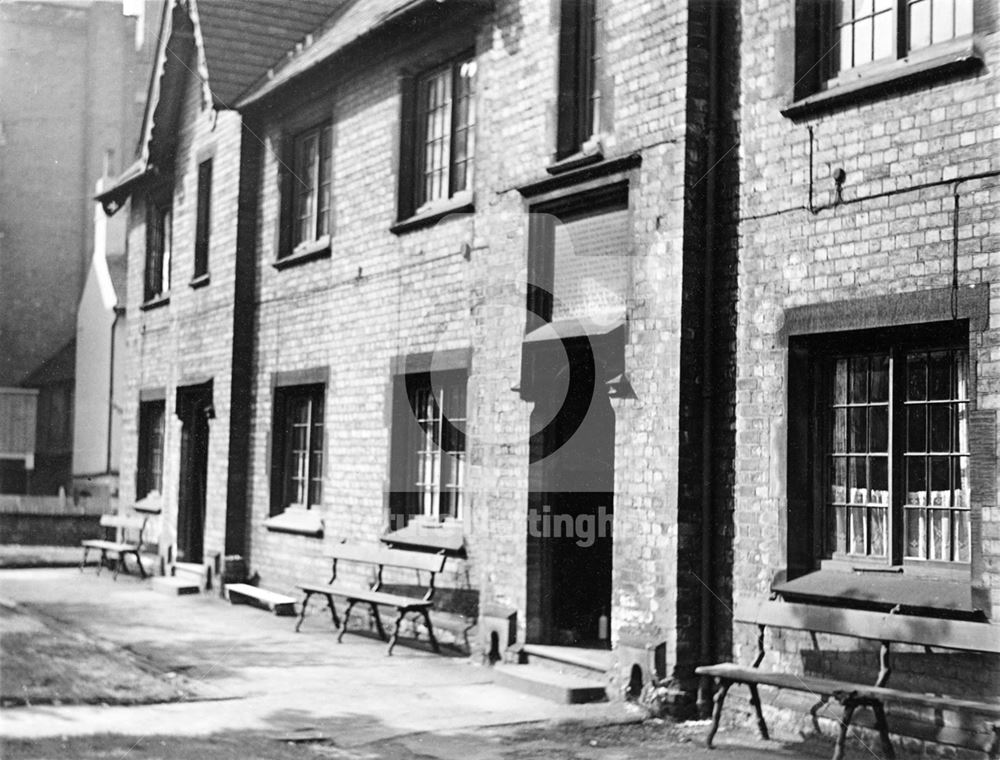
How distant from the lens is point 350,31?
46.4 feet

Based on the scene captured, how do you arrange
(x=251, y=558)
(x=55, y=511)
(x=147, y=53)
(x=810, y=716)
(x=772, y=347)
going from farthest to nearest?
(x=147, y=53)
(x=55, y=511)
(x=251, y=558)
(x=772, y=347)
(x=810, y=716)

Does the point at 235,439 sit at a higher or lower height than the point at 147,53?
lower

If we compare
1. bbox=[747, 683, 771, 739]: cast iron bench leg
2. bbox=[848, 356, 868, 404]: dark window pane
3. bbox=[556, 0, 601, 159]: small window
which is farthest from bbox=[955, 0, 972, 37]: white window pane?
bbox=[747, 683, 771, 739]: cast iron bench leg

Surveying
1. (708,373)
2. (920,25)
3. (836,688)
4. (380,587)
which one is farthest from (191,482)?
(920,25)

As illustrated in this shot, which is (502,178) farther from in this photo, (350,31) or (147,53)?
(147,53)

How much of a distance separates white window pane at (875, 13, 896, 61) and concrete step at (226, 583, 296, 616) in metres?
8.84

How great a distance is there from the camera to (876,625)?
7289mm

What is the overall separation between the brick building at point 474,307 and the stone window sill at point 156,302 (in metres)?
0.59

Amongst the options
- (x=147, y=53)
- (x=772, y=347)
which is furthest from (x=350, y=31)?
(x=147, y=53)

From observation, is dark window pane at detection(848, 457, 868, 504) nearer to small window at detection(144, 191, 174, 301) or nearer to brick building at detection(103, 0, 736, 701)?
brick building at detection(103, 0, 736, 701)

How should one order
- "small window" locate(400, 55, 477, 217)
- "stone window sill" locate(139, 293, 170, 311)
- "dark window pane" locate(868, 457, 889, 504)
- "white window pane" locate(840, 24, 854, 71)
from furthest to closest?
"stone window sill" locate(139, 293, 170, 311) < "small window" locate(400, 55, 477, 217) < "white window pane" locate(840, 24, 854, 71) < "dark window pane" locate(868, 457, 889, 504)

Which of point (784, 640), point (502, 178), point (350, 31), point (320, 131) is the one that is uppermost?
point (350, 31)

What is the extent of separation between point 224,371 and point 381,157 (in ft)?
15.1

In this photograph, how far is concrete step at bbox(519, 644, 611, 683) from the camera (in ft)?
31.0
